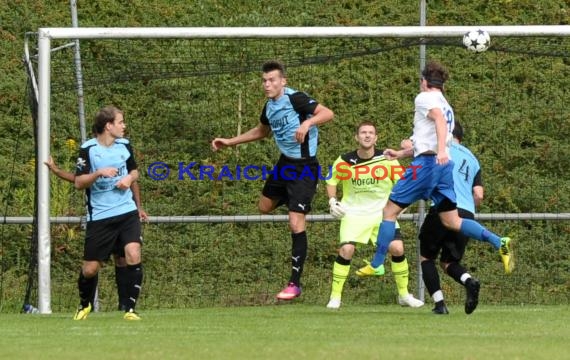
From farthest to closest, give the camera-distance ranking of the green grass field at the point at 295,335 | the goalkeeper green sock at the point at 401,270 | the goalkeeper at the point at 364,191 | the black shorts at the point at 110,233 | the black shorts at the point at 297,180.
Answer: the goalkeeper green sock at the point at 401,270 < the goalkeeper at the point at 364,191 < the black shorts at the point at 297,180 < the black shorts at the point at 110,233 < the green grass field at the point at 295,335

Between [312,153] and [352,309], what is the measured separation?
159 cm

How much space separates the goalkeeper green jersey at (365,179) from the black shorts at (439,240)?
143 centimetres

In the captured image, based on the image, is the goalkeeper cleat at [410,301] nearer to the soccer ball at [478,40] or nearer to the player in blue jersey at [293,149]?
the player in blue jersey at [293,149]

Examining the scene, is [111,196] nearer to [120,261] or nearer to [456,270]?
[120,261]

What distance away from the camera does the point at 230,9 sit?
18812 millimetres

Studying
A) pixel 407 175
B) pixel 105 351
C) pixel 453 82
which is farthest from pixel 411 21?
pixel 105 351

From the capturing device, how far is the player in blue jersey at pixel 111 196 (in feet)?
33.7

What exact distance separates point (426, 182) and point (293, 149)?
178 centimetres

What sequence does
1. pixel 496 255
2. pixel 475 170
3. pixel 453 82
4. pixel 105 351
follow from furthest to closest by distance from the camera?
1. pixel 453 82
2. pixel 496 255
3. pixel 475 170
4. pixel 105 351

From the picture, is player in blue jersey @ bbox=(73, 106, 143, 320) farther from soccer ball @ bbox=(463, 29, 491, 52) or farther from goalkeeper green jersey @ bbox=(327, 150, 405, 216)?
soccer ball @ bbox=(463, 29, 491, 52)

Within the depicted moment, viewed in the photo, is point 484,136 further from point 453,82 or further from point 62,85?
point 62,85

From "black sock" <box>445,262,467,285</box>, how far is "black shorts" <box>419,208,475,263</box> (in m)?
0.06

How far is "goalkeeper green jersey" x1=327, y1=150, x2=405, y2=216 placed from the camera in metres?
12.1

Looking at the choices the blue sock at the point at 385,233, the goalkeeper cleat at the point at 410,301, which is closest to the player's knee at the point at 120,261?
the blue sock at the point at 385,233
